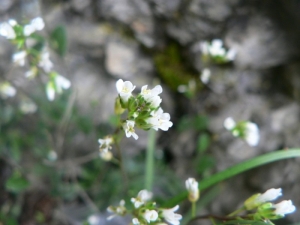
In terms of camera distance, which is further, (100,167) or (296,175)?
(100,167)

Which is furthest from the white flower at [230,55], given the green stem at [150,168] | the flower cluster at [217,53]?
the green stem at [150,168]

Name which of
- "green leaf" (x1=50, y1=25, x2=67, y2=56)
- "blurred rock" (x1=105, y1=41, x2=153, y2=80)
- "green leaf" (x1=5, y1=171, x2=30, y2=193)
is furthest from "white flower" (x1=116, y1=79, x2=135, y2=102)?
"blurred rock" (x1=105, y1=41, x2=153, y2=80)

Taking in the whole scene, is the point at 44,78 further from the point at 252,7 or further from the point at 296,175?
the point at 296,175

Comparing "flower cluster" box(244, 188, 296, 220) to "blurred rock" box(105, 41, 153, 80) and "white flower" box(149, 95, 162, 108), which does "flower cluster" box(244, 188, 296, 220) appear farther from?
"blurred rock" box(105, 41, 153, 80)

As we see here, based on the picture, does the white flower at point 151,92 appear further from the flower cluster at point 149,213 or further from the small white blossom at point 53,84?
the small white blossom at point 53,84

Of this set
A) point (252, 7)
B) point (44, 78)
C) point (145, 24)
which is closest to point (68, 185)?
point (44, 78)

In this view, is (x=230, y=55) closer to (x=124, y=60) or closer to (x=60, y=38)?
(x=124, y=60)
